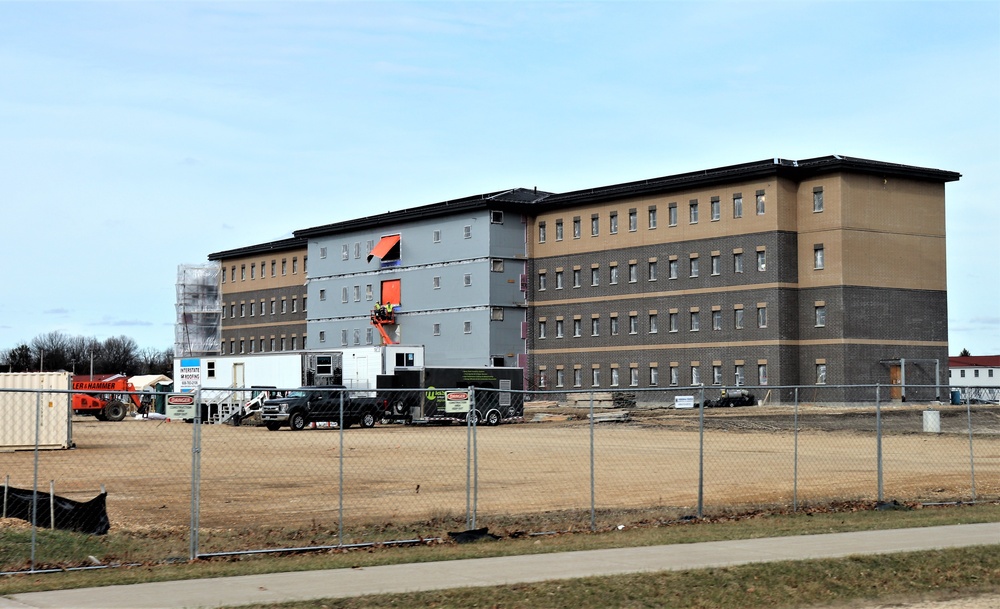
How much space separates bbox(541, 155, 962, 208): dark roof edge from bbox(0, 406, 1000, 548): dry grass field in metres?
31.3

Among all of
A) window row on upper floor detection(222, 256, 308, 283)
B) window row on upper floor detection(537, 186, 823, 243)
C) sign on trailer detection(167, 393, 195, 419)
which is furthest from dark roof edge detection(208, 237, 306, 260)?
sign on trailer detection(167, 393, 195, 419)

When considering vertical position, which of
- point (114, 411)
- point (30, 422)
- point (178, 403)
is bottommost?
point (114, 411)

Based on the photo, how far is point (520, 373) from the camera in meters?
71.4

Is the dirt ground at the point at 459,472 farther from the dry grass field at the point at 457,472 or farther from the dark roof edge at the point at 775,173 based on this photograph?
the dark roof edge at the point at 775,173

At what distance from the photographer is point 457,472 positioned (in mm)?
29672

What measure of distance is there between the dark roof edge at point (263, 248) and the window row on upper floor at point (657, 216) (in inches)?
1317

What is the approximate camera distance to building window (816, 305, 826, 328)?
251 feet

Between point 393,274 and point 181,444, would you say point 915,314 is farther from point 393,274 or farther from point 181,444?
point 181,444

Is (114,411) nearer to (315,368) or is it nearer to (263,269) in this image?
(315,368)

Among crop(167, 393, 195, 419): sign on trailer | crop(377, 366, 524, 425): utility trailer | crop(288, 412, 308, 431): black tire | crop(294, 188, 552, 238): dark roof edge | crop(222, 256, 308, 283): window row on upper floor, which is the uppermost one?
crop(294, 188, 552, 238): dark roof edge

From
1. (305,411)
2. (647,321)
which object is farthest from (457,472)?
(647,321)

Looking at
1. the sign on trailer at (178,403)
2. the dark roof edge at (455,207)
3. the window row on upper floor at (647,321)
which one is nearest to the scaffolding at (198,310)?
the dark roof edge at (455,207)

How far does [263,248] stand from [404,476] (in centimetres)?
9442

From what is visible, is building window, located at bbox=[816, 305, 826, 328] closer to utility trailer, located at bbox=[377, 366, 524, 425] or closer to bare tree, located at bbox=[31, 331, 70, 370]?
utility trailer, located at bbox=[377, 366, 524, 425]
